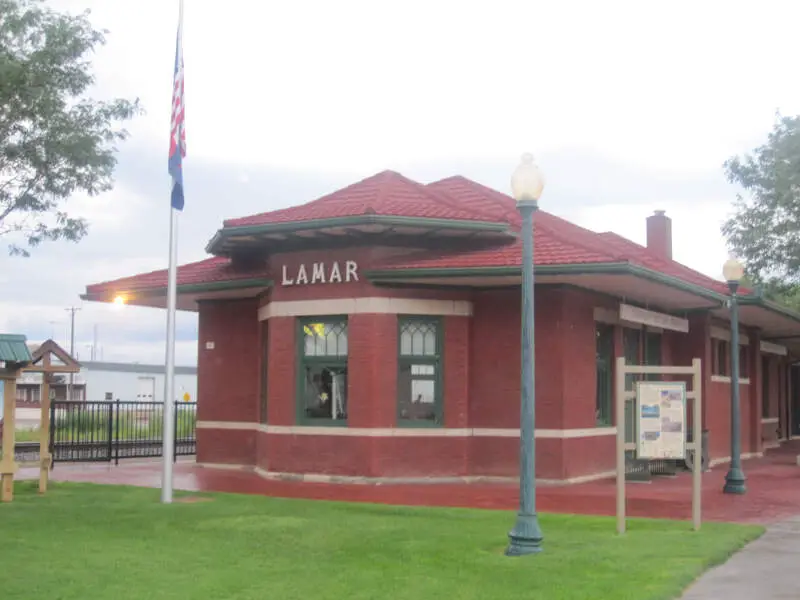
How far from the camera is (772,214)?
30.8 m

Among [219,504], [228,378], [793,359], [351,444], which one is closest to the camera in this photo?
[219,504]

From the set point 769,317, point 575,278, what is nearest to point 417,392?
point 575,278

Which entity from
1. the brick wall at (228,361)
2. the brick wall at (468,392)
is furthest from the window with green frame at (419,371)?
the brick wall at (228,361)

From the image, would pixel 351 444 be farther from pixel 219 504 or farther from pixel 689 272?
pixel 689 272

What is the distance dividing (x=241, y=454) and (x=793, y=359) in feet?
81.9

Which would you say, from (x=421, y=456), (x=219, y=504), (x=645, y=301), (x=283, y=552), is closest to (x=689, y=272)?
(x=645, y=301)

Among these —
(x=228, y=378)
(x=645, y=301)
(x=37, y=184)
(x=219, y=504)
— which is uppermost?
(x=37, y=184)

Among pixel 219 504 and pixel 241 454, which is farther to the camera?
pixel 241 454

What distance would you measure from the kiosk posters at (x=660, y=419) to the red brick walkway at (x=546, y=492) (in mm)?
1629

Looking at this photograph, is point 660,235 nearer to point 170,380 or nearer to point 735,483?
point 735,483

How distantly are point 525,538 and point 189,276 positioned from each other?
11.5 m

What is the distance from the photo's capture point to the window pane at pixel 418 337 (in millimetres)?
16594

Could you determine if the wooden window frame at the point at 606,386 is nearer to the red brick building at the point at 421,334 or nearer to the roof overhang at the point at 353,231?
the red brick building at the point at 421,334

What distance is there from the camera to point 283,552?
32.1ft
